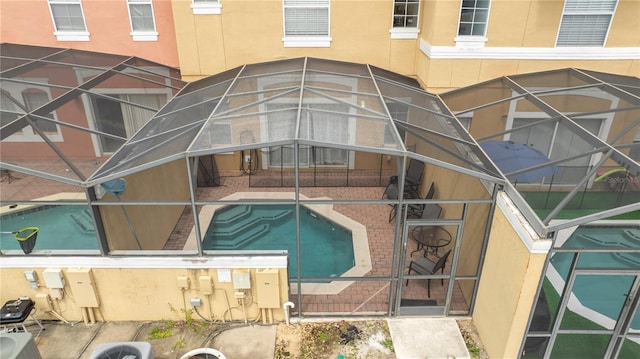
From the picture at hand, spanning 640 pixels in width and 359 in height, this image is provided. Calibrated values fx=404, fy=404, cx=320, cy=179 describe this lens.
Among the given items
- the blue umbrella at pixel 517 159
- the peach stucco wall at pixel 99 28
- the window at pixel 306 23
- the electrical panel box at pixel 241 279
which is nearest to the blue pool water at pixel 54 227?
the peach stucco wall at pixel 99 28

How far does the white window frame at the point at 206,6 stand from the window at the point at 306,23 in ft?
6.50

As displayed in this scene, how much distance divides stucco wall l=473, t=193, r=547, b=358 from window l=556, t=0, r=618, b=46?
253 inches

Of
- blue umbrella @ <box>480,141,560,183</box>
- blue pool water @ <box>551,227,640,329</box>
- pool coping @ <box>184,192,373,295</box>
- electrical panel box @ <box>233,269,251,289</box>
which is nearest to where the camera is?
blue pool water @ <box>551,227,640,329</box>

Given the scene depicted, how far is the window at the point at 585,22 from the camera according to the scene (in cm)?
1047

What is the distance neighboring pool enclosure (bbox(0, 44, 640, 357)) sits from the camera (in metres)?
7.18

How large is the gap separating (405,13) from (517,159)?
6.22 m

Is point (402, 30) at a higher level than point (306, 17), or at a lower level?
lower

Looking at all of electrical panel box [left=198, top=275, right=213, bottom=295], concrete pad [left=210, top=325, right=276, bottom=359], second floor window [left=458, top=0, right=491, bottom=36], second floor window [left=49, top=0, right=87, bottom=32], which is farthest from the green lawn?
second floor window [left=49, top=0, right=87, bottom=32]

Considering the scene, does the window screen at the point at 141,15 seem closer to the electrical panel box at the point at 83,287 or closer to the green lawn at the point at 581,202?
the electrical panel box at the point at 83,287

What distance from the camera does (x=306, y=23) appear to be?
12.4m

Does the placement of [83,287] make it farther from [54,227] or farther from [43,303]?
[54,227]

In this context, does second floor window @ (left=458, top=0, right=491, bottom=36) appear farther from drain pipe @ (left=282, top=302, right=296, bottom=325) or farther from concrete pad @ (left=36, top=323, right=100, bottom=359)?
concrete pad @ (left=36, top=323, right=100, bottom=359)

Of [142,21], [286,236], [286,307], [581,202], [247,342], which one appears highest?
[142,21]

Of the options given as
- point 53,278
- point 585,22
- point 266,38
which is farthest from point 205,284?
point 585,22
